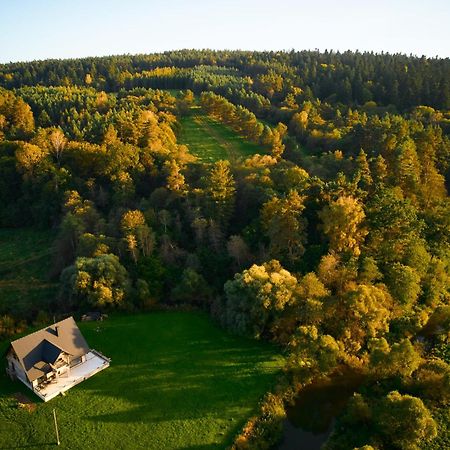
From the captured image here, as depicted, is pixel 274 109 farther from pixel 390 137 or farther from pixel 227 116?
pixel 390 137

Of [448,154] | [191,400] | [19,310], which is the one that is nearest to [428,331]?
[191,400]

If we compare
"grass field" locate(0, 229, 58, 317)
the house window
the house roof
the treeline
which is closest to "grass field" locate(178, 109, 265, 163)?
the treeline

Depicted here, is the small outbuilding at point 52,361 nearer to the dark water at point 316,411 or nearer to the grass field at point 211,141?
the dark water at point 316,411

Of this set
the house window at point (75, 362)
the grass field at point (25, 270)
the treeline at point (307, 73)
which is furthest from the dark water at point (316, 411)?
the treeline at point (307, 73)

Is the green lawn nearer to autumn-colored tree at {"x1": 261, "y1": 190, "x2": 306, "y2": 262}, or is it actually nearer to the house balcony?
the house balcony

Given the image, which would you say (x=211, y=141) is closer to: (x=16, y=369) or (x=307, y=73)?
(x=307, y=73)

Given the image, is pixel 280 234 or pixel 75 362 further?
pixel 280 234

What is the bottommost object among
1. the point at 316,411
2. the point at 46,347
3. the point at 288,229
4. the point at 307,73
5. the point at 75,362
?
the point at 316,411

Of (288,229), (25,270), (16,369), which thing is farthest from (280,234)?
(25,270)
